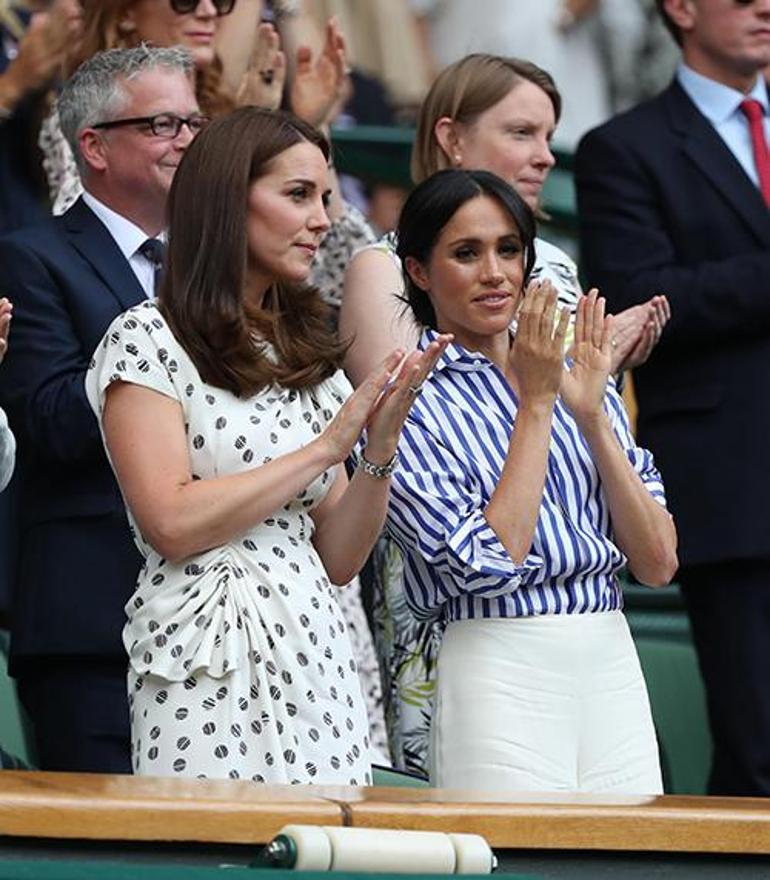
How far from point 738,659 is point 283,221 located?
2022 millimetres

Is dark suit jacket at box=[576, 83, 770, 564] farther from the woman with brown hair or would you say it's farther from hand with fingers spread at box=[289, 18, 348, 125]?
hand with fingers spread at box=[289, 18, 348, 125]

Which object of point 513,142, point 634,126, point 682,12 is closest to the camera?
point 513,142

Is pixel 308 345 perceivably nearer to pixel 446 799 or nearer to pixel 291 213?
pixel 291 213

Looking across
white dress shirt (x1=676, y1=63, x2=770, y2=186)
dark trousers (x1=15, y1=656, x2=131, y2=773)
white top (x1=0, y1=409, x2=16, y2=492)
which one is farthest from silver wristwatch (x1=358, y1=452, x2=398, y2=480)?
white dress shirt (x1=676, y1=63, x2=770, y2=186)

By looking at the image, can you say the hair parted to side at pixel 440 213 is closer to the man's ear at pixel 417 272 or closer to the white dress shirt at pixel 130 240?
the man's ear at pixel 417 272

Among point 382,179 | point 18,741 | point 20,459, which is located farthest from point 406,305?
point 382,179

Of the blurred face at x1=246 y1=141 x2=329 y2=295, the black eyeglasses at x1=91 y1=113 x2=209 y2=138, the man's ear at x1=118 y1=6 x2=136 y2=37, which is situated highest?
the man's ear at x1=118 y1=6 x2=136 y2=37

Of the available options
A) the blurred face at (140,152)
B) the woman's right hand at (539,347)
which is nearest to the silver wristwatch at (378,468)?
the woman's right hand at (539,347)

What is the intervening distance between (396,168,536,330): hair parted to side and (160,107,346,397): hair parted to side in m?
0.33

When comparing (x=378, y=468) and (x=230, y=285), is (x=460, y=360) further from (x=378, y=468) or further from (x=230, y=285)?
(x=230, y=285)

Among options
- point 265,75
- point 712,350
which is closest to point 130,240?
point 265,75

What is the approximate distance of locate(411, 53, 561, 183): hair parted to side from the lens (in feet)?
20.7

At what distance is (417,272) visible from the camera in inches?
221

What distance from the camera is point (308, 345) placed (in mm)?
5273
